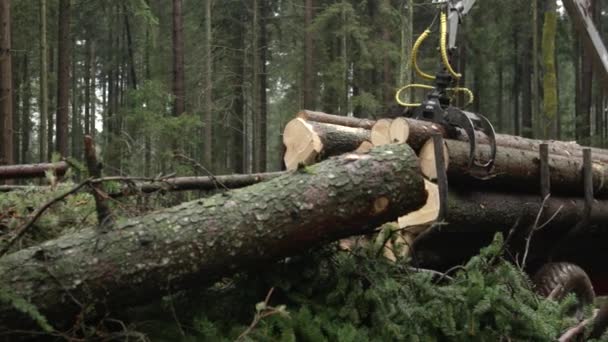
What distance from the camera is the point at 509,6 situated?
25.0 metres

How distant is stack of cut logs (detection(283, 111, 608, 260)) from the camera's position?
5.01m

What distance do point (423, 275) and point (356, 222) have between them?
650mm

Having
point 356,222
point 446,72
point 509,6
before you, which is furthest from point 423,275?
point 509,6

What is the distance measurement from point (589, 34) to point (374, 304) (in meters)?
3.75

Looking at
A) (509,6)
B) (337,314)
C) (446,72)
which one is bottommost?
(337,314)

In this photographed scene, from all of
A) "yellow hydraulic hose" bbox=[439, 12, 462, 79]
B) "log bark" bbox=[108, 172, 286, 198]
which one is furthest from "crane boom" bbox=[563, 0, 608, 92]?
"log bark" bbox=[108, 172, 286, 198]

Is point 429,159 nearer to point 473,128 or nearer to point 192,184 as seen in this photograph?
point 473,128

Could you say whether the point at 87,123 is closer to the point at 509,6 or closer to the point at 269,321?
the point at 509,6

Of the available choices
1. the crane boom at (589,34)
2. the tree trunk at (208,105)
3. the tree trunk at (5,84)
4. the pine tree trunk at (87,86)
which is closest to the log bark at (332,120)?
the crane boom at (589,34)

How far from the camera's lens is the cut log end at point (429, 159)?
16.2 feet

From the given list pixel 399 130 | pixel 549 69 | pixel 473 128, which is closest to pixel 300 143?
pixel 399 130

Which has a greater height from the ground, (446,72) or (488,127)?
(446,72)

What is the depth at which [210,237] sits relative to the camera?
3430mm

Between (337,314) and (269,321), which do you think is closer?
(269,321)
